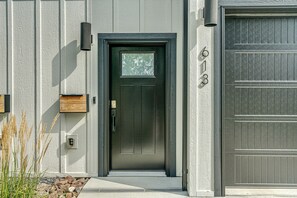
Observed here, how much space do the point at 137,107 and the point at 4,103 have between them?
74.9 inches

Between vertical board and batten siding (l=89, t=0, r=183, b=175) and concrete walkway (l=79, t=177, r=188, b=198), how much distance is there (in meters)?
0.38

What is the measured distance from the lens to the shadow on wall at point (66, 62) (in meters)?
3.67

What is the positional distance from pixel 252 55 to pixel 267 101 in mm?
616

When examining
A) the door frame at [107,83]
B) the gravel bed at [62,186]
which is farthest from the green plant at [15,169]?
the door frame at [107,83]

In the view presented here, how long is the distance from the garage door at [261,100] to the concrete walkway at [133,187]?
0.72 metres

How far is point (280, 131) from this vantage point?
10.6 feet

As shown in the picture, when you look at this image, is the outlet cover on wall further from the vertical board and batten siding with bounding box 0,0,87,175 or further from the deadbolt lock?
the deadbolt lock

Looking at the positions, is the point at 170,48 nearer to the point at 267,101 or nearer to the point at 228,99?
the point at 228,99

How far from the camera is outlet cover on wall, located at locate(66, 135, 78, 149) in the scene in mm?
3664

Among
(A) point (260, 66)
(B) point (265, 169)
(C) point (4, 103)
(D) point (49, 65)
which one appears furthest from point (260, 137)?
(C) point (4, 103)

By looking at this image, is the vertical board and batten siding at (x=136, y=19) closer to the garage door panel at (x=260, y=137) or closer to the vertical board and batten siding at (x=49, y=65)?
the vertical board and batten siding at (x=49, y=65)

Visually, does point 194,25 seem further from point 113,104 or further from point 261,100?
point 113,104

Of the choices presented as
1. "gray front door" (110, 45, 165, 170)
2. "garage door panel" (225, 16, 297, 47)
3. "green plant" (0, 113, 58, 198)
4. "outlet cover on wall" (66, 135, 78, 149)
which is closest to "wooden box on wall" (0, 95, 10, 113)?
"outlet cover on wall" (66, 135, 78, 149)

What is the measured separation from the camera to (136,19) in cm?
374
